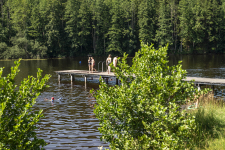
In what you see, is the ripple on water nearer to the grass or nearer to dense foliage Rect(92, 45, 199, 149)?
dense foliage Rect(92, 45, 199, 149)

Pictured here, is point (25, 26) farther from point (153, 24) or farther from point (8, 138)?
point (8, 138)

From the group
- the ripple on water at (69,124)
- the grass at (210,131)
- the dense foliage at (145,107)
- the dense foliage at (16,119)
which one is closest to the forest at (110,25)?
the ripple on water at (69,124)

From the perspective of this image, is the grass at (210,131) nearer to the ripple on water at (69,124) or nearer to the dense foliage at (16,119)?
the ripple on water at (69,124)

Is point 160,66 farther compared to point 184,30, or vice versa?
point 184,30

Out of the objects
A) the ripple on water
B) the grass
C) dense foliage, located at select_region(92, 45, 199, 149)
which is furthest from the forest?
dense foliage, located at select_region(92, 45, 199, 149)

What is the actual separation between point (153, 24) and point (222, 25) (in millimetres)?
20276

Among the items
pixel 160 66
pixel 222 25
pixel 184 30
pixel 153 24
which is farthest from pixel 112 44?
pixel 160 66

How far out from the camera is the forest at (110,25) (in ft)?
257

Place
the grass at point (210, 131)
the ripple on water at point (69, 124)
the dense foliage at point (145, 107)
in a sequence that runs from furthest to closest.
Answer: the ripple on water at point (69, 124), the grass at point (210, 131), the dense foliage at point (145, 107)

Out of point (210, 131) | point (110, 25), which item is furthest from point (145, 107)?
point (110, 25)

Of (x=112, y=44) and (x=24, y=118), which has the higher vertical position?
(x=112, y=44)

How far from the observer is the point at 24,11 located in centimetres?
7938

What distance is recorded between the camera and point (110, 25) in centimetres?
8475

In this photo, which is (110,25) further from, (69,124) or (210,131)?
(210,131)
